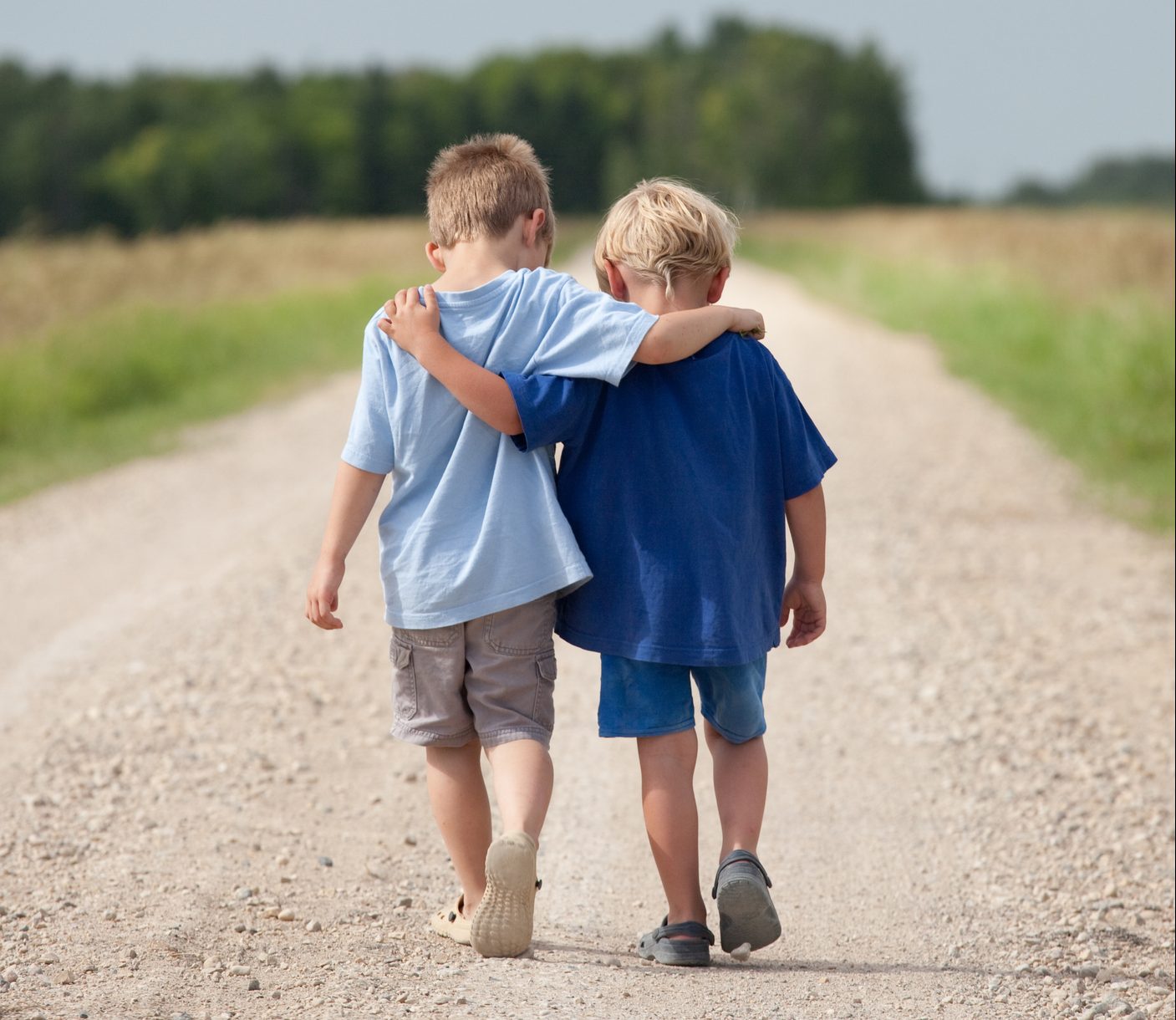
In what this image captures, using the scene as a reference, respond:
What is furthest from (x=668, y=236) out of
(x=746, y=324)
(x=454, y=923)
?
(x=454, y=923)

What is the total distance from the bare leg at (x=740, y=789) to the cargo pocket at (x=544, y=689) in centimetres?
34

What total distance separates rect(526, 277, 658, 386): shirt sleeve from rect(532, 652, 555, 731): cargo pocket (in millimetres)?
549

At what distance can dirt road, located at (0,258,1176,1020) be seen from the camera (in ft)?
8.57

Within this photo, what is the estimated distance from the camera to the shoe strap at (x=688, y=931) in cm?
265

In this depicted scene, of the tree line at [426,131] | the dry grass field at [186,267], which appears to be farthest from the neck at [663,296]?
the tree line at [426,131]

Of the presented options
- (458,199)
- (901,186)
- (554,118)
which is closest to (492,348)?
(458,199)

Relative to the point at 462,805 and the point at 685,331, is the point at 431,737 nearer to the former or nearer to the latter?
the point at 462,805

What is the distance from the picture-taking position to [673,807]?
260 cm

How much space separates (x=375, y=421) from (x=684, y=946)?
3.83 feet

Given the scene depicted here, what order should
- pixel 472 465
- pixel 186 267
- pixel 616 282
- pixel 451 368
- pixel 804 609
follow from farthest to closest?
pixel 186 267
pixel 804 609
pixel 616 282
pixel 472 465
pixel 451 368

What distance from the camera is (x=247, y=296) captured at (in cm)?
1781

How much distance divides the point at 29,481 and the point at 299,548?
3362 millimetres

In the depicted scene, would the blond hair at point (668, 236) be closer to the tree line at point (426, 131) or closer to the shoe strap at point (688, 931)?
the shoe strap at point (688, 931)

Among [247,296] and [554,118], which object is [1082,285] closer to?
[247,296]
